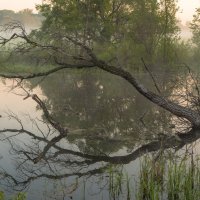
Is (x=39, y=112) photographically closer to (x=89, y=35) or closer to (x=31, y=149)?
(x=31, y=149)

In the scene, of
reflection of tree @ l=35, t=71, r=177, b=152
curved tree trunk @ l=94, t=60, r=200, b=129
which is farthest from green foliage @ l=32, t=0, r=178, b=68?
curved tree trunk @ l=94, t=60, r=200, b=129

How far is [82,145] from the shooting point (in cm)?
1328

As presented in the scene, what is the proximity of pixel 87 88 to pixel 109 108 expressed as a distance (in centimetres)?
898

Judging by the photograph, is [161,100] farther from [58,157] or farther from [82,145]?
[58,157]

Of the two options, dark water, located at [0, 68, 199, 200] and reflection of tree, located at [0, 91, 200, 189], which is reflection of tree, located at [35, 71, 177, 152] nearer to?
dark water, located at [0, 68, 199, 200]

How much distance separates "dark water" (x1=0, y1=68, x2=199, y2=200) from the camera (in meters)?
9.39

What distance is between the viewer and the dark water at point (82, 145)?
939cm

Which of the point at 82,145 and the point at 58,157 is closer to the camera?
the point at 58,157

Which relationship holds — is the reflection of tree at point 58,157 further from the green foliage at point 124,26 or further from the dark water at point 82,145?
the green foliage at point 124,26

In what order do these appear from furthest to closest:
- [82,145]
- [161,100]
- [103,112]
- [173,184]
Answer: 1. [103,112]
2. [161,100]
3. [82,145]
4. [173,184]

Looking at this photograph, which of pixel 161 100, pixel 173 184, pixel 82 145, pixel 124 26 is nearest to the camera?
pixel 173 184

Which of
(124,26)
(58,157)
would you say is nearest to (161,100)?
(58,157)

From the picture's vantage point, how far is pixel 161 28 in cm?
4441

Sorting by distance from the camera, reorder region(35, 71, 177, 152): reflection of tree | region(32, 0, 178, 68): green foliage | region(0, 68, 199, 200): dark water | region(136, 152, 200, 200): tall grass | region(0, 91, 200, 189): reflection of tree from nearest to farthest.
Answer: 1. region(136, 152, 200, 200): tall grass
2. region(0, 68, 199, 200): dark water
3. region(0, 91, 200, 189): reflection of tree
4. region(35, 71, 177, 152): reflection of tree
5. region(32, 0, 178, 68): green foliage
